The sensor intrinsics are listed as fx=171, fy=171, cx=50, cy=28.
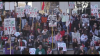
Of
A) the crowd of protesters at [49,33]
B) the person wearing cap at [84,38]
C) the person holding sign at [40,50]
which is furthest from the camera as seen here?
the person wearing cap at [84,38]

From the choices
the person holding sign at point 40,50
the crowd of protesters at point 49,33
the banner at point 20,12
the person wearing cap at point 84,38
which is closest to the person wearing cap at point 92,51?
the crowd of protesters at point 49,33

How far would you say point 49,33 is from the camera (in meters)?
12.0

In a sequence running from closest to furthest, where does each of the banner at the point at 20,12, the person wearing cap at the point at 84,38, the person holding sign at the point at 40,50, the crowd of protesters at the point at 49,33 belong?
the person holding sign at the point at 40,50 → the crowd of protesters at the point at 49,33 → the person wearing cap at the point at 84,38 → the banner at the point at 20,12

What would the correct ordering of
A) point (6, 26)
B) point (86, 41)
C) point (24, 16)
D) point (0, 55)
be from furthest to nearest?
point (24, 16) < point (86, 41) < point (0, 55) < point (6, 26)

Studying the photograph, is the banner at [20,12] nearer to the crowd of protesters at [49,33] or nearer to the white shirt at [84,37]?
the crowd of protesters at [49,33]

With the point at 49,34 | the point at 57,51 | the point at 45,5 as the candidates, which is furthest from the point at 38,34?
the point at 45,5

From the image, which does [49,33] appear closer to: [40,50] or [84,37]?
[40,50]

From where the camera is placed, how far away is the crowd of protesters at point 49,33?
34.6 feet

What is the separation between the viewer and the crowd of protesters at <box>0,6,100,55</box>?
10531mm

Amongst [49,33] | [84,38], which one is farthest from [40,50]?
[84,38]

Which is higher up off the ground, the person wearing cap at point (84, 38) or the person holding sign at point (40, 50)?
the person wearing cap at point (84, 38)

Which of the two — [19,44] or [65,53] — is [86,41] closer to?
[65,53]

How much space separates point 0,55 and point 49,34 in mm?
3548

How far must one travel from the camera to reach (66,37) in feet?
36.9
